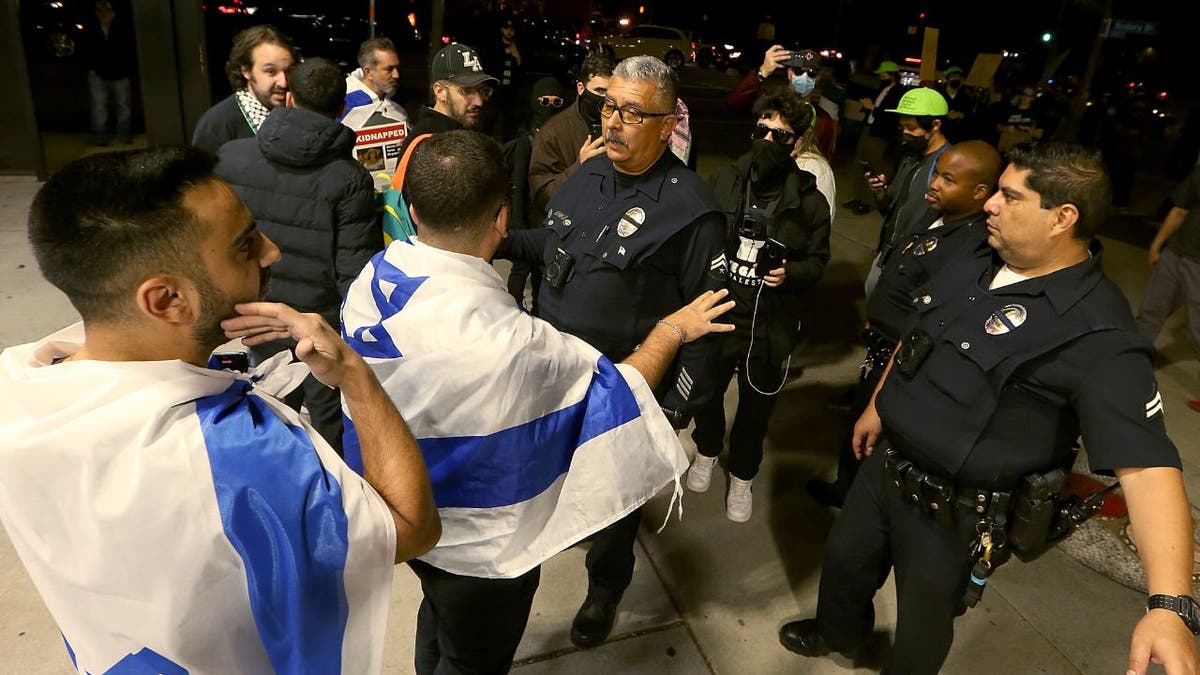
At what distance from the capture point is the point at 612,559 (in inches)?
106

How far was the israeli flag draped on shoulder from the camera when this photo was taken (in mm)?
1622

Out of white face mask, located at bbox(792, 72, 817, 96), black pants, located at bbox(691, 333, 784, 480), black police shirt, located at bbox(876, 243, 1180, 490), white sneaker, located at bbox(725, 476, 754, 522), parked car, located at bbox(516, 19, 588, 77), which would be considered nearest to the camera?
black police shirt, located at bbox(876, 243, 1180, 490)

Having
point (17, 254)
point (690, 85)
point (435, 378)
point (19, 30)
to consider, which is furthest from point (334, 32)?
point (435, 378)

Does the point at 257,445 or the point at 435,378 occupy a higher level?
the point at 257,445

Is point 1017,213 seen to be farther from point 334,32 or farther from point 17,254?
point 334,32

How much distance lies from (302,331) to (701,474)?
286 centimetres

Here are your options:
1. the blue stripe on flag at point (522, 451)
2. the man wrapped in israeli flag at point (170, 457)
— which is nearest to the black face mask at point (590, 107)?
the blue stripe on flag at point (522, 451)

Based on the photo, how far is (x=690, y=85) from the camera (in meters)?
20.2


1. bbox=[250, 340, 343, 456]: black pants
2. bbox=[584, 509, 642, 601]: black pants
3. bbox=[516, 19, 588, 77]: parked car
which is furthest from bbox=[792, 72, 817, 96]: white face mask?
bbox=[516, 19, 588, 77]: parked car

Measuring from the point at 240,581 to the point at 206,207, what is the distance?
0.57 meters

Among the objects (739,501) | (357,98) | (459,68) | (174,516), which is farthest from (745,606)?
(357,98)

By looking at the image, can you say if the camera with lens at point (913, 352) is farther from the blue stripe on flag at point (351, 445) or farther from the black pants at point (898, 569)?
the blue stripe on flag at point (351, 445)

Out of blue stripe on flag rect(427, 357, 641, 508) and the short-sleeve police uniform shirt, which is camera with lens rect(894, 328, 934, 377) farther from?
blue stripe on flag rect(427, 357, 641, 508)

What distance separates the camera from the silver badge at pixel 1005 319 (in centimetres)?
200
